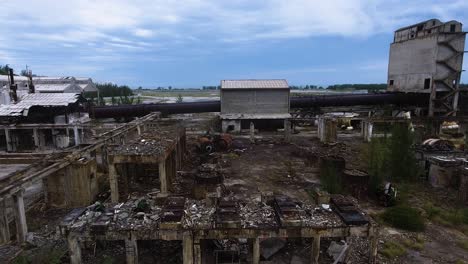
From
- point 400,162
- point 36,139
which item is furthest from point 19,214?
point 400,162

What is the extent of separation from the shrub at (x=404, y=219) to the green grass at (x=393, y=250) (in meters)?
1.36

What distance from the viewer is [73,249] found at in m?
6.91

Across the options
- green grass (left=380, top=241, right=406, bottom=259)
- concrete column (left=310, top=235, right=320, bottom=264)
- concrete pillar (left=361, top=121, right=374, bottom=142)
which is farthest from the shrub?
concrete pillar (left=361, top=121, right=374, bottom=142)

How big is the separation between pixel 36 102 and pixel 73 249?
1907cm

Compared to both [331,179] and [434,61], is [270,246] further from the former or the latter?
[434,61]

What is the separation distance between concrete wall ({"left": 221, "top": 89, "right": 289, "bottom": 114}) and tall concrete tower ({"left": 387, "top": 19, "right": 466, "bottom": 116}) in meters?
13.1

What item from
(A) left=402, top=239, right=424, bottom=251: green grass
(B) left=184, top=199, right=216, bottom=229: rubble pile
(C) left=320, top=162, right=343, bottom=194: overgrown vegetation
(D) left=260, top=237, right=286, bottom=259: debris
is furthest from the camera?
(C) left=320, top=162, right=343, bottom=194: overgrown vegetation

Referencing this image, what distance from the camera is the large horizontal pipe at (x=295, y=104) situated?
28422mm

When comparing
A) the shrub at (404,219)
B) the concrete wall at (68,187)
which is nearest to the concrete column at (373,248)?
the shrub at (404,219)

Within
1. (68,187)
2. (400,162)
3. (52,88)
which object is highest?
(52,88)

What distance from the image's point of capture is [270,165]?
1712cm

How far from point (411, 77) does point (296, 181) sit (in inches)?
880

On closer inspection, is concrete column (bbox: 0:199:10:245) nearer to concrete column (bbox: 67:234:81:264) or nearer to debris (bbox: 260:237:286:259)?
concrete column (bbox: 67:234:81:264)

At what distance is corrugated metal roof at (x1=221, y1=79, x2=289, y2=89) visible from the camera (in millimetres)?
27209
